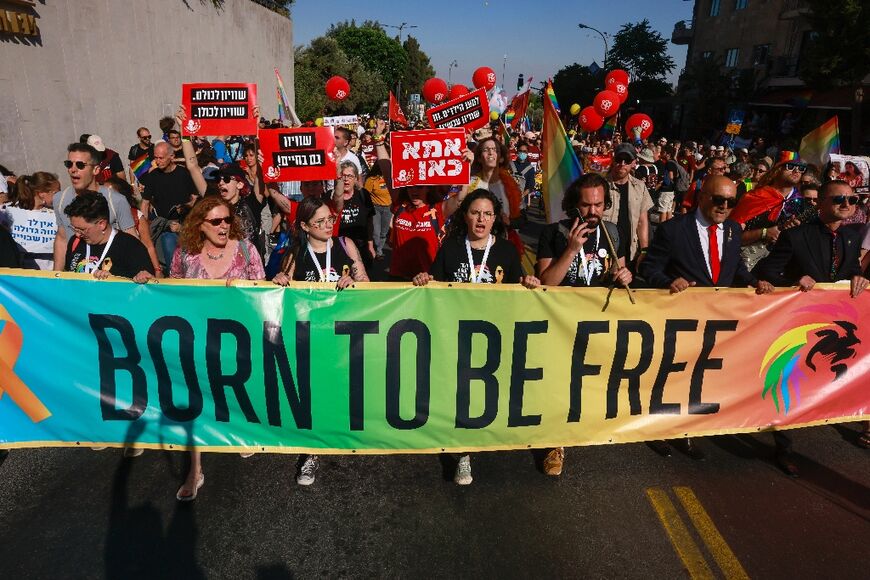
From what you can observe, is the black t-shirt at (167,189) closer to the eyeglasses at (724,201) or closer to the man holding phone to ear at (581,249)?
the man holding phone to ear at (581,249)

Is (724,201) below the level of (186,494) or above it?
above

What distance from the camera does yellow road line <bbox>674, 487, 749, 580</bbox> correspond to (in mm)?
3189

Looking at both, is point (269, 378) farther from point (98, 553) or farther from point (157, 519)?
point (98, 553)

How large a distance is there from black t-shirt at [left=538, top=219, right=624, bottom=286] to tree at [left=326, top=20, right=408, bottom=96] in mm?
72093

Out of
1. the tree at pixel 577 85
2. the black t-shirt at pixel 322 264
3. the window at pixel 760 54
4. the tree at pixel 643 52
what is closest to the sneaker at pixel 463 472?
the black t-shirt at pixel 322 264

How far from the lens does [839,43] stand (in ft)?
79.1

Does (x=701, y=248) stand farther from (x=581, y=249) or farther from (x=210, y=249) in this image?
(x=210, y=249)

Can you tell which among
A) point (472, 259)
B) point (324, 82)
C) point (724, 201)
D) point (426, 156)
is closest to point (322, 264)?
point (472, 259)

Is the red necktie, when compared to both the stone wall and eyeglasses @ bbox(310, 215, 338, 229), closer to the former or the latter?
eyeglasses @ bbox(310, 215, 338, 229)

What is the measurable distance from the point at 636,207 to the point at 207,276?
381 centimetres

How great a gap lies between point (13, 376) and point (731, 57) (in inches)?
1766

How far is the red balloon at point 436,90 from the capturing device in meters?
13.6

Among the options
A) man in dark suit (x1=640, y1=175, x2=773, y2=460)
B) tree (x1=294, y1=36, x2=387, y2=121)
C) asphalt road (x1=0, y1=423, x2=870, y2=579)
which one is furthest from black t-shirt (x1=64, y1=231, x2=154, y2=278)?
tree (x1=294, y1=36, x2=387, y2=121)

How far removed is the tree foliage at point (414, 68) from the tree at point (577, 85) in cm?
4039
